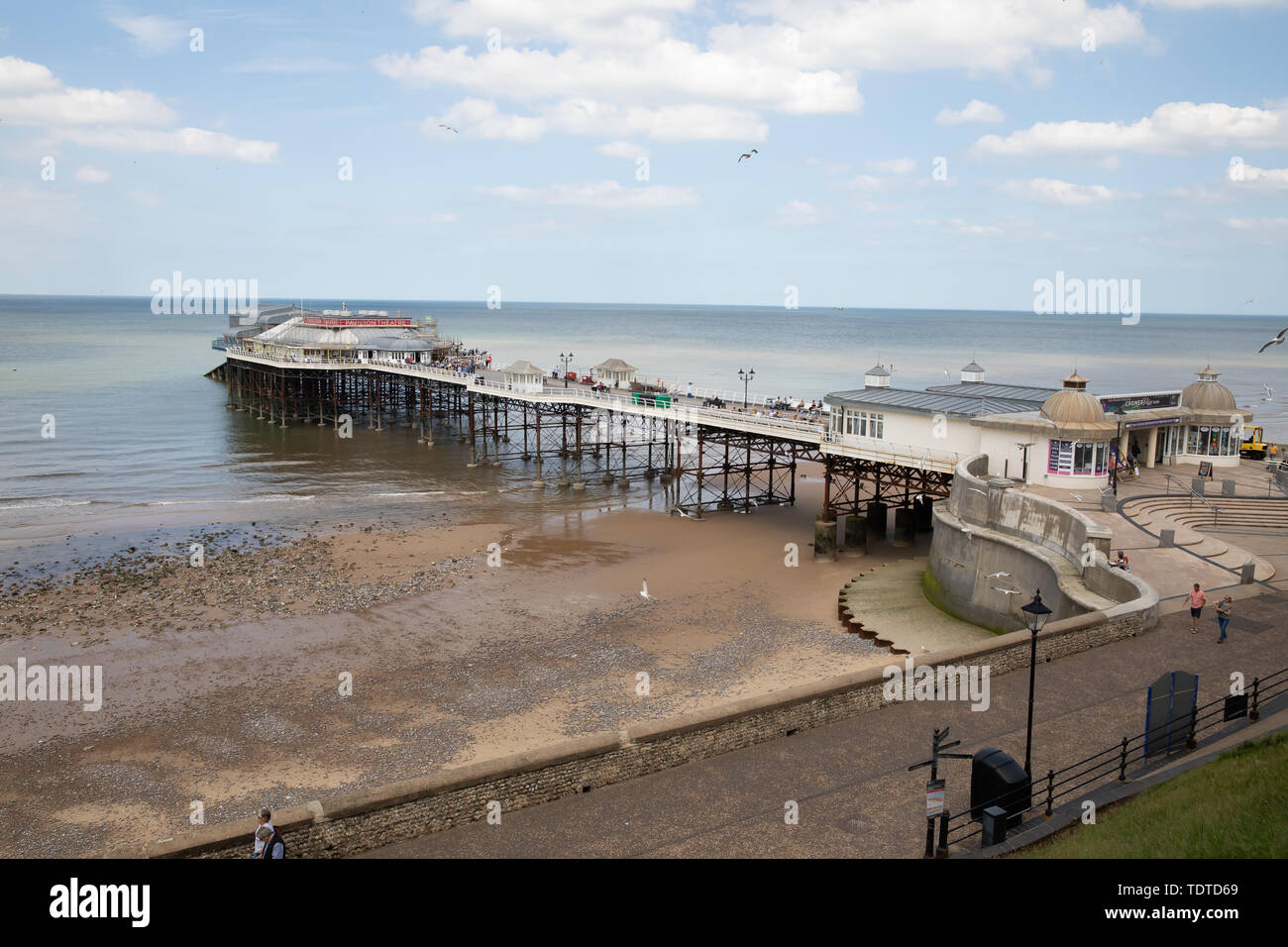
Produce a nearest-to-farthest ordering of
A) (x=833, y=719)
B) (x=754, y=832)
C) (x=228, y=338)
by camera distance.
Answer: (x=754, y=832), (x=833, y=719), (x=228, y=338)

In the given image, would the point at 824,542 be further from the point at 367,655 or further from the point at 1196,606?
the point at 367,655

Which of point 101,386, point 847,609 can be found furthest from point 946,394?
point 101,386

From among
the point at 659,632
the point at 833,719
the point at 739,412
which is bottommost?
the point at 659,632

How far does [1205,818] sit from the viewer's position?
1002 cm

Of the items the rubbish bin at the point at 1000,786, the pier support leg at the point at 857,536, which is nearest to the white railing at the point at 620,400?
the pier support leg at the point at 857,536

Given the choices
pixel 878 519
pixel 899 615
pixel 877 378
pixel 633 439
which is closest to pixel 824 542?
pixel 878 519

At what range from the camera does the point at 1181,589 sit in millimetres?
20781

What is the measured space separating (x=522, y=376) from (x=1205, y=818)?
148 feet

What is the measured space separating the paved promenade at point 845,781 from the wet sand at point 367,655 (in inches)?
241

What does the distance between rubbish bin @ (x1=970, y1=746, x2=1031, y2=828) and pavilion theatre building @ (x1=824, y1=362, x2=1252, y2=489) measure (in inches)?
738

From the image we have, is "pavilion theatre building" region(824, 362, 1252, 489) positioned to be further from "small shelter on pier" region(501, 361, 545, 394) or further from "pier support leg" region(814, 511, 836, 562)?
"small shelter on pier" region(501, 361, 545, 394)

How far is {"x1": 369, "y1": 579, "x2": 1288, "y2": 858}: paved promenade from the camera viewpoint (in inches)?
465
